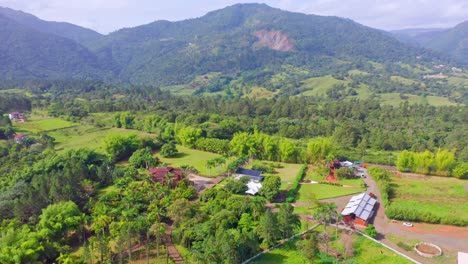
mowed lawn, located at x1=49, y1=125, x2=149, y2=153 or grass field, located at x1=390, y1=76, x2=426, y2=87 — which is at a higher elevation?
grass field, located at x1=390, y1=76, x2=426, y2=87

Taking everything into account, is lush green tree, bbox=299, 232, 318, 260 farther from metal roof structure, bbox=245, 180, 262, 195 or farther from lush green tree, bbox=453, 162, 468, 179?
lush green tree, bbox=453, 162, 468, 179

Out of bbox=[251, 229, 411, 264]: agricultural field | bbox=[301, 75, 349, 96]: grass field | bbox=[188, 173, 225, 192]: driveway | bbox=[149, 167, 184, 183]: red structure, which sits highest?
bbox=[301, 75, 349, 96]: grass field

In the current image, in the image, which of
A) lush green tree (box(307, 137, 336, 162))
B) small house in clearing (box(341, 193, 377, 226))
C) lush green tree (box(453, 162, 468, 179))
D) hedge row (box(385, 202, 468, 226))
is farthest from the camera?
lush green tree (box(307, 137, 336, 162))

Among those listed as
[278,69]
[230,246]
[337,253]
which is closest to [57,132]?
[230,246]

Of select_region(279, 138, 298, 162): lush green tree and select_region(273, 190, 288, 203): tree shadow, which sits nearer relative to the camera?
select_region(273, 190, 288, 203): tree shadow

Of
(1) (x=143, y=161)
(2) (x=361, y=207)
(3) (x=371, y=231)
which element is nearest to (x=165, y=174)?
(1) (x=143, y=161)

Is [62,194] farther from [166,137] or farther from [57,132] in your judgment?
[57,132]

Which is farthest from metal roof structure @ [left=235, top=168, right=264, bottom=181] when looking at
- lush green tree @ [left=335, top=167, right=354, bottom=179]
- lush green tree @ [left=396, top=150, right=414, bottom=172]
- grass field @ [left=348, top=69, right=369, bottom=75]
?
grass field @ [left=348, top=69, right=369, bottom=75]
